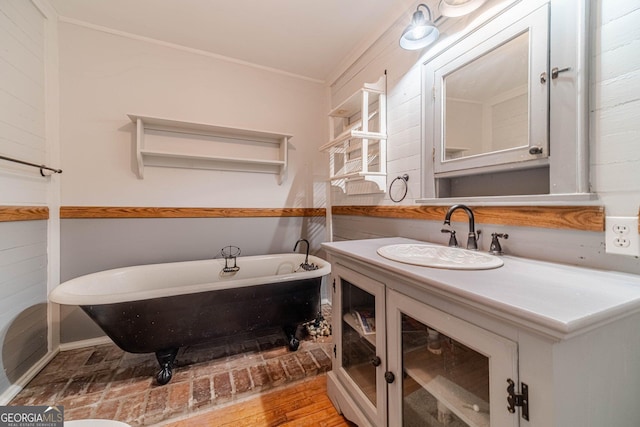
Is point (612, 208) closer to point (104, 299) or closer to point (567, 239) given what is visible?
point (567, 239)

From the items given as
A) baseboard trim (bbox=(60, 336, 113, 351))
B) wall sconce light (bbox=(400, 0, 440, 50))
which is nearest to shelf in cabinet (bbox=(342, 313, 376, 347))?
wall sconce light (bbox=(400, 0, 440, 50))

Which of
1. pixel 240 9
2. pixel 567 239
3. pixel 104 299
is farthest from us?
pixel 240 9

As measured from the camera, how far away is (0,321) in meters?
1.32

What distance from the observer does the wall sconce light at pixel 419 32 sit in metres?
1.22

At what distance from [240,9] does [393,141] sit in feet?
4.60

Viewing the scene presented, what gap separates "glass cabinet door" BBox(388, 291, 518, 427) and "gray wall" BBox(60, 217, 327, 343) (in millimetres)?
1736

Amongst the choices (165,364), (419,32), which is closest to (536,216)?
(419,32)

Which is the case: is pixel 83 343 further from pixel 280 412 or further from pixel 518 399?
pixel 518 399

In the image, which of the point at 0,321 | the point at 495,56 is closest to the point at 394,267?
the point at 495,56

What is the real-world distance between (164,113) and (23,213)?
1.16 metres

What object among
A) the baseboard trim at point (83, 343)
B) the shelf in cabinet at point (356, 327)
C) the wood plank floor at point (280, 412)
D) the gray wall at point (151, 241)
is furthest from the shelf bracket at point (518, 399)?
the baseboard trim at point (83, 343)

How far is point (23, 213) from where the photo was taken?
1.48 metres

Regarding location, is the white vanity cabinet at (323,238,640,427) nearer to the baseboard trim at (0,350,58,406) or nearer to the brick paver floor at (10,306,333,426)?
the brick paver floor at (10,306,333,426)

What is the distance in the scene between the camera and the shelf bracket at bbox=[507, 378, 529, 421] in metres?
0.53
